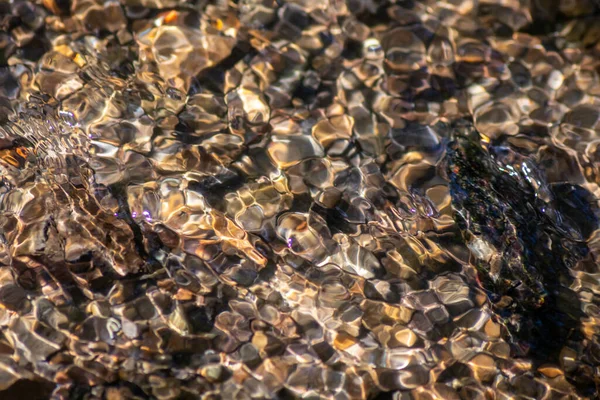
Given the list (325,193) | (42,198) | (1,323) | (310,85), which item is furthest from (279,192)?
→ (1,323)

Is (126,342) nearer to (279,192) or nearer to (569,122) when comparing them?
(279,192)

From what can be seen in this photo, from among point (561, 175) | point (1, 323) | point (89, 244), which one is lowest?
point (1, 323)

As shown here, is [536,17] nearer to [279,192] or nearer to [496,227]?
[496,227]

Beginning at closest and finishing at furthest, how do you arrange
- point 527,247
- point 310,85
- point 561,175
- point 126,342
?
1. point 126,342
2. point 527,247
3. point 561,175
4. point 310,85

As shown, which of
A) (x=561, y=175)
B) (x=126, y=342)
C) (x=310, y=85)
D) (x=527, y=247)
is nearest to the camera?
(x=126, y=342)

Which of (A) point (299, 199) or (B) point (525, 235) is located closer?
(B) point (525, 235)

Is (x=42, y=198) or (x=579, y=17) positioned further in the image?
(x=579, y=17)

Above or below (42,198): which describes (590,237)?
above
